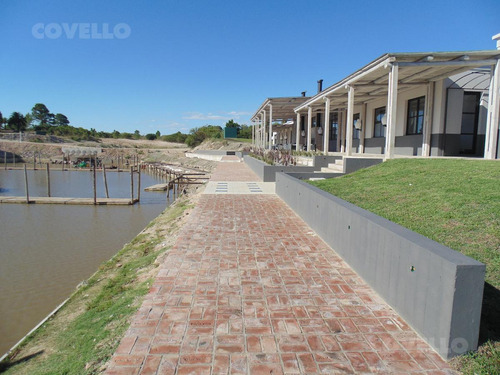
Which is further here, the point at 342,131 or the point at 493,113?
the point at 342,131

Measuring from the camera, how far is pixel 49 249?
12.7m

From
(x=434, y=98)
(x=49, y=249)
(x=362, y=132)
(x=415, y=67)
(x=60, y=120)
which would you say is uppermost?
(x=60, y=120)

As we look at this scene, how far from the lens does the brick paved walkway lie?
2842 millimetres

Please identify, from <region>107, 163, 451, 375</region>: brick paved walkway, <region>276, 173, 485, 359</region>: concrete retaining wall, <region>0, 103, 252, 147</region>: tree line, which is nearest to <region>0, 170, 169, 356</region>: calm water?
<region>107, 163, 451, 375</region>: brick paved walkway

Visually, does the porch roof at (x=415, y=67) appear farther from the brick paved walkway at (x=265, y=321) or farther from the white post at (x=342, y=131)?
the brick paved walkway at (x=265, y=321)

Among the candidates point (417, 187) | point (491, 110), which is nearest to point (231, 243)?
point (417, 187)

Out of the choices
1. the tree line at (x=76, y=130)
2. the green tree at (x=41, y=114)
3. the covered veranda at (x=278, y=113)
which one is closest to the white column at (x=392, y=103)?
the covered veranda at (x=278, y=113)

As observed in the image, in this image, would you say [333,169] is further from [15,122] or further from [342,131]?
[15,122]

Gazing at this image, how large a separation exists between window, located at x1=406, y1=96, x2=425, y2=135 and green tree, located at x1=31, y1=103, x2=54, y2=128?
11950 cm

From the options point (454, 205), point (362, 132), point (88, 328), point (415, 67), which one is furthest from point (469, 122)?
point (88, 328)

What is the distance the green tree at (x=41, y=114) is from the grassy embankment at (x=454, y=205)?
123266mm

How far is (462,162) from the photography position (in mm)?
8969

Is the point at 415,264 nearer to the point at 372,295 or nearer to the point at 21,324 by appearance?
the point at 372,295

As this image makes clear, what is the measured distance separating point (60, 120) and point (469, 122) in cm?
13365
